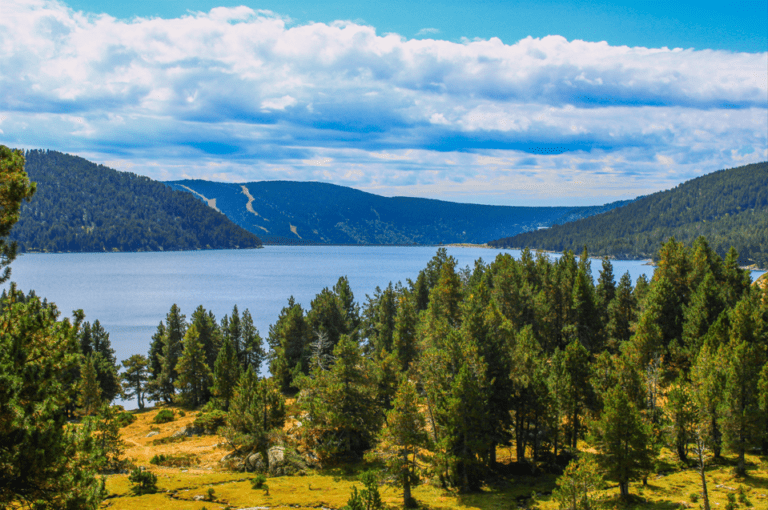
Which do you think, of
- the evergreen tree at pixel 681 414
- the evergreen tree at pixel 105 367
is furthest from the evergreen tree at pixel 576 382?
the evergreen tree at pixel 105 367

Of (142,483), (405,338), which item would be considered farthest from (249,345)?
(142,483)

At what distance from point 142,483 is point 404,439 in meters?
18.1

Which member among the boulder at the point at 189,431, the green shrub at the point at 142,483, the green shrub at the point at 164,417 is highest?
the green shrub at the point at 142,483

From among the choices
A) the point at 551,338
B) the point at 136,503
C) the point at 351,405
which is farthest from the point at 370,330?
the point at 136,503

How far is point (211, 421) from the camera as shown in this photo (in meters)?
54.0

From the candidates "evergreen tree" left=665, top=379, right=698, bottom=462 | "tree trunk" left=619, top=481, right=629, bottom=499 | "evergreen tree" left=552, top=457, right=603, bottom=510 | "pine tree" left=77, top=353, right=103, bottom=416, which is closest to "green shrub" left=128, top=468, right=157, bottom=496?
"pine tree" left=77, top=353, right=103, bottom=416

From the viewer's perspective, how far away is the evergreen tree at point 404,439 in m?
34.8

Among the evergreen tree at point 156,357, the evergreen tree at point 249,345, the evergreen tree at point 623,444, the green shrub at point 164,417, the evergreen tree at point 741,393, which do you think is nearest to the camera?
the evergreen tree at point 623,444

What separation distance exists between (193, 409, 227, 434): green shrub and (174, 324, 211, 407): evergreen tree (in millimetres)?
13631

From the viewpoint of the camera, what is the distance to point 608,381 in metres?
44.5

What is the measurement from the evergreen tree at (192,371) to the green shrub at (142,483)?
107ft

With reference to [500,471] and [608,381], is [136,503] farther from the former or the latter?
[608,381]

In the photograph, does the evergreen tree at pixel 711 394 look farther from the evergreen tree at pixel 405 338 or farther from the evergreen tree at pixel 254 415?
the evergreen tree at pixel 254 415

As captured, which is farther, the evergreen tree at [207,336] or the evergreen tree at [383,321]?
the evergreen tree at [207,336]
